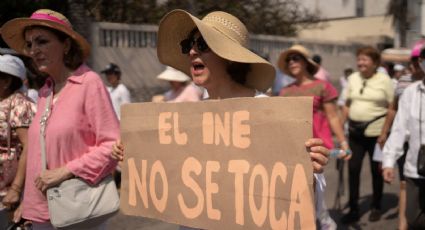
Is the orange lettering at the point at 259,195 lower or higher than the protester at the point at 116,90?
higher

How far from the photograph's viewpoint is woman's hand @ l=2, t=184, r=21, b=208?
3088mm

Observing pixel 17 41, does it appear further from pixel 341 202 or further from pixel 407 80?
pixel 341 202

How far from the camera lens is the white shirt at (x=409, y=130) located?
3.83m

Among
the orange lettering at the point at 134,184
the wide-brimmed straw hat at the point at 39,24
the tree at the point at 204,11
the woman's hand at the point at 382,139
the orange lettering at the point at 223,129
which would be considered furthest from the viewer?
the tree at the point at 204,11

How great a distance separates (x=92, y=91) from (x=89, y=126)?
0.60 feet

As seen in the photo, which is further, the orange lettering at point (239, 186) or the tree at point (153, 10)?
the tree at point (153, 10)

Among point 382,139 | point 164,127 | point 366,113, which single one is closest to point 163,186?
point 164,127

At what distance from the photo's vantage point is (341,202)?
22.0 feet

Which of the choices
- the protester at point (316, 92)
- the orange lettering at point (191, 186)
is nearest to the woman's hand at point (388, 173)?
the protester at point (316, 92)

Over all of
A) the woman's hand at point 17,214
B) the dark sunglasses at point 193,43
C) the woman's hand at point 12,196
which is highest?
the dark sunglasses at point 193,43

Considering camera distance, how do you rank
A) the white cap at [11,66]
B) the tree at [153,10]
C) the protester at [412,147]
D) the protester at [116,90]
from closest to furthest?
the white cap at [11,66] < the protester at [412,147] < the protester at [116,90] < the tree at [153,10]

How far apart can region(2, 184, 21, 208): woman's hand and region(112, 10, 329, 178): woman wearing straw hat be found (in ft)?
2.74

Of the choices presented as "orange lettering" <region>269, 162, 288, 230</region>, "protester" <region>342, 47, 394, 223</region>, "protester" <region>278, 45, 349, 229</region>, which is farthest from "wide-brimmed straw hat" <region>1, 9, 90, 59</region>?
"protester" <region>342, 47, 394, 223</region>

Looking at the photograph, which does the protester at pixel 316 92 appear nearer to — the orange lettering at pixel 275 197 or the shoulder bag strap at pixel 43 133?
the shoulder bag strap at pixel 43 133
